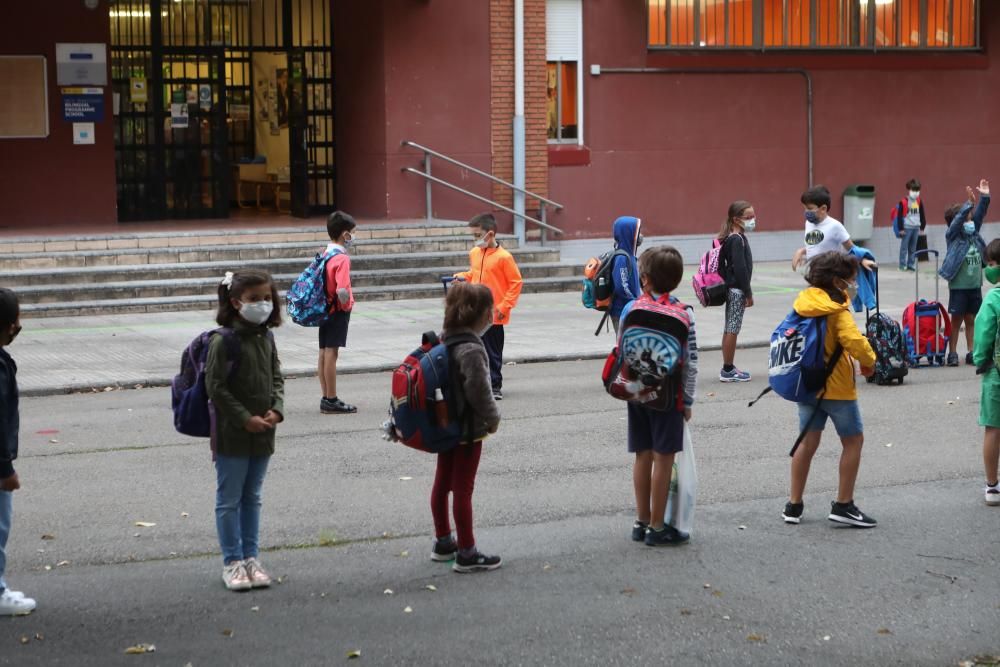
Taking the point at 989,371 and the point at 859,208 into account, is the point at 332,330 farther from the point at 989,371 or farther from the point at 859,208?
the point at 859,208

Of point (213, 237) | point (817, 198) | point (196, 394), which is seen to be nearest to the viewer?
point (196, 394)

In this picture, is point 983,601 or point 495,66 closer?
point 983,601

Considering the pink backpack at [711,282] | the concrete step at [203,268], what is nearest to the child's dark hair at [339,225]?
the pink backpack at [711,282]

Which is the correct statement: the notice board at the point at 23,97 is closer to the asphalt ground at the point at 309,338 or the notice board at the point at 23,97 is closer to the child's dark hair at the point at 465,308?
the asphalt ground at the point at 309,338

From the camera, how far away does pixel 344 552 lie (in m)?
7.31

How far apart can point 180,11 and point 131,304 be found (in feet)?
22.0

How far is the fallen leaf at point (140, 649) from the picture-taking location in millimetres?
5828

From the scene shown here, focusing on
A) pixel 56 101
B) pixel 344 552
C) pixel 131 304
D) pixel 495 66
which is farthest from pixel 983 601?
pixel 56 101

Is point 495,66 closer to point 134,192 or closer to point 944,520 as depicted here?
point 134,192

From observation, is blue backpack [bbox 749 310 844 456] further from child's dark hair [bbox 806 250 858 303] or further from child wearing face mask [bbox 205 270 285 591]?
child wearing face mask [bbox 205 270 285 591]

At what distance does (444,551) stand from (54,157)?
16.1 metres

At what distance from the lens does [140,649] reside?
19.2ft

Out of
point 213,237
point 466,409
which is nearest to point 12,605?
point 466,409

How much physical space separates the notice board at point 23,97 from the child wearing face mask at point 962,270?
13.5m
